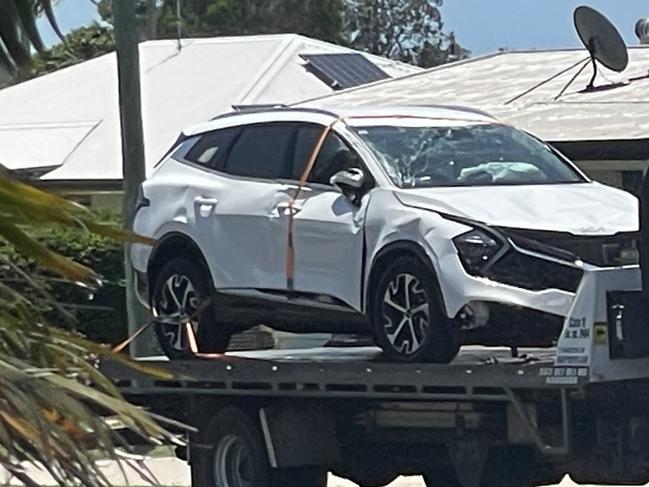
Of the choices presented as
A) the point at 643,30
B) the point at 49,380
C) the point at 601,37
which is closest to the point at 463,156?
the point at 601,37

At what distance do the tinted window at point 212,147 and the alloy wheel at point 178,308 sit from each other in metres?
0.83

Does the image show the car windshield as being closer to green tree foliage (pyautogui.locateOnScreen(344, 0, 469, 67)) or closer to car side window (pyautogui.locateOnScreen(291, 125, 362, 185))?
car side window (pyautogui.locateOnScreen(291, 125, 362, 185))

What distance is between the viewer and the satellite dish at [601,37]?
49.4 feet

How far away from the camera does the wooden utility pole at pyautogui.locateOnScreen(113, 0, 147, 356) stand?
15.3 metres

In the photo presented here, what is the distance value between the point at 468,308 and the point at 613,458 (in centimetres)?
114

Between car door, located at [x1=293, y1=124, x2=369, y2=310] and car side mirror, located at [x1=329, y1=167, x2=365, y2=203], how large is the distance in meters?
0.04

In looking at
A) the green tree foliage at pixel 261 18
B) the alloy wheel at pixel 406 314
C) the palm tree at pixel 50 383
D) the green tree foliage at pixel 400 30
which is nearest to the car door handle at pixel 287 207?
the alloy wheel at pixel 406 314

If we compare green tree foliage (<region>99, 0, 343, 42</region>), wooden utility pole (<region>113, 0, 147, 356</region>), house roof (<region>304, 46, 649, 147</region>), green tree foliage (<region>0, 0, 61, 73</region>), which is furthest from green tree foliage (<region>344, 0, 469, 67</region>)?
green tree foliage (<region>0, 0, 61, 73</region>)

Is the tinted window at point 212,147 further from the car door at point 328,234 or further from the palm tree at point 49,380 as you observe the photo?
the palm tree at point 49,380

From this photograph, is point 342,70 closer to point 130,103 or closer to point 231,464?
point 130,103

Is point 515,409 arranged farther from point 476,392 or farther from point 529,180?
point 529,180

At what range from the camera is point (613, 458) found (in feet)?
31.5

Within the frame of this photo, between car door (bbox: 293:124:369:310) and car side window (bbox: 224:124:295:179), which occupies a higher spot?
car side window (bbox: 224:124:295:179)

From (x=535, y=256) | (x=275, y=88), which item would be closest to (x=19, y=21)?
(x=535, y=256)
